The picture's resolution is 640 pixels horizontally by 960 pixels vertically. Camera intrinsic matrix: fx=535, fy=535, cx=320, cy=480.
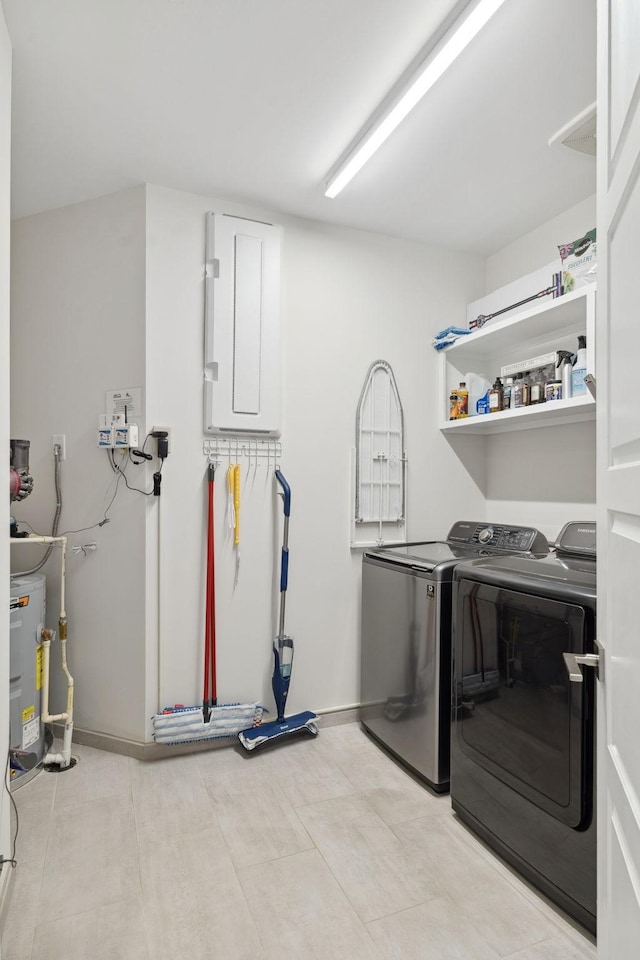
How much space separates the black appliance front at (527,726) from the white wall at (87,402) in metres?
1.49

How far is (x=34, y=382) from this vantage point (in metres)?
2.71

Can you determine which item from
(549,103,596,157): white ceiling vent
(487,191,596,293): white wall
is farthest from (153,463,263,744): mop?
(487,191,596,293): white wall

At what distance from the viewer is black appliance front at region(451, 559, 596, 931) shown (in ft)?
5.05

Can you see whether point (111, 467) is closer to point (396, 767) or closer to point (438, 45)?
point (396, 767)

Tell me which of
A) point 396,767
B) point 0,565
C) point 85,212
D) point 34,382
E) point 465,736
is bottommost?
point 396,767

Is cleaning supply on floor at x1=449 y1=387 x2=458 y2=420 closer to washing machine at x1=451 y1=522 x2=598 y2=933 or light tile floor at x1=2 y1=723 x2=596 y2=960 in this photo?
washing machine at x1=451 y1=522 x2=598 y2=933

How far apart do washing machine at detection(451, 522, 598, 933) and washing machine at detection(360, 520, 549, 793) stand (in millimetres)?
141

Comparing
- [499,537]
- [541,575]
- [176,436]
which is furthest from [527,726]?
[176,436]

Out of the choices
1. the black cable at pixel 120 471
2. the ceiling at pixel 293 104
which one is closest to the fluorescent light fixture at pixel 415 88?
the ceiling at pixel 293 104

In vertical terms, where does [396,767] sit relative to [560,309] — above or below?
below

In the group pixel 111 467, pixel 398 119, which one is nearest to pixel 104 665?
pixel 111 467

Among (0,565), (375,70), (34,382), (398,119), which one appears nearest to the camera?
(0,565)

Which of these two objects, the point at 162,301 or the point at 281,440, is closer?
the point at 162,301

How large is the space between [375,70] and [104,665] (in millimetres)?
2714
